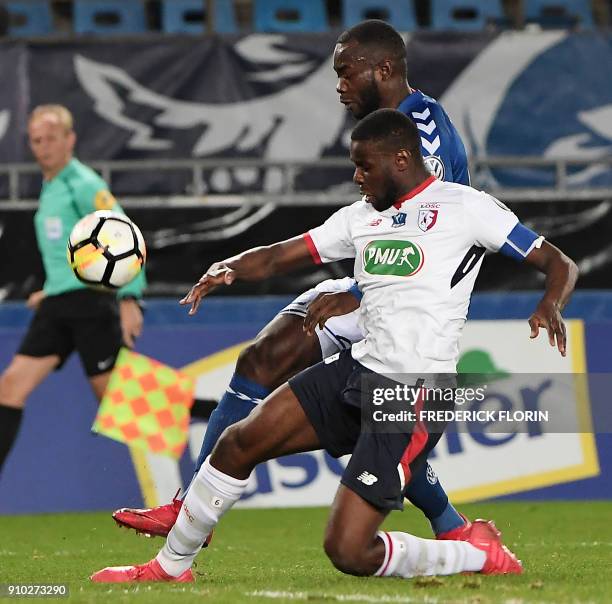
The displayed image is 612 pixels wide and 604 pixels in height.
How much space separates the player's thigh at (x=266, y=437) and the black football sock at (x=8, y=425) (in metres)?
3.67

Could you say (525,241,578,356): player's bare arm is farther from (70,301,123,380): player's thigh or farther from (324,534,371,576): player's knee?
(70,301,123,380): player's thigh

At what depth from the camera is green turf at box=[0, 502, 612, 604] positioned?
454 cm

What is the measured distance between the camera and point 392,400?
4.82m

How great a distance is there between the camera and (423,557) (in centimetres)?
A: 493

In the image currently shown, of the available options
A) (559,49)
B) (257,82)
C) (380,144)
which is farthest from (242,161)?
(380,144)

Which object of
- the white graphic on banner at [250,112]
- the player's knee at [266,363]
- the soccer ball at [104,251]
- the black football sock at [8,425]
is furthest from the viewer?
the white graphic on banner at [250,112]

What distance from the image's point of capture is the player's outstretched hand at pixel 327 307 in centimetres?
517

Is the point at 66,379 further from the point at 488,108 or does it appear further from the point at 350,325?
the point at 488,108

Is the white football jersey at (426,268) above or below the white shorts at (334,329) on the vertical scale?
above

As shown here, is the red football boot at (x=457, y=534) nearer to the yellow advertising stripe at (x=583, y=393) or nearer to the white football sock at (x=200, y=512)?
the white football sock at (x=200, y=512)

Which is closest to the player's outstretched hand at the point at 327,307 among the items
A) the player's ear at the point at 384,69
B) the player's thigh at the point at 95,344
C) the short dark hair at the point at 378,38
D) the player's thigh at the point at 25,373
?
the player's ear at the point at 384,69

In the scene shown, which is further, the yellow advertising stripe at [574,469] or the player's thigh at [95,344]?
the yellow advertising stripe at [574,469]

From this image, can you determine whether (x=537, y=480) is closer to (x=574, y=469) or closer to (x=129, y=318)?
(x=574, y=469)

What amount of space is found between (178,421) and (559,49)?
587 centimetres
